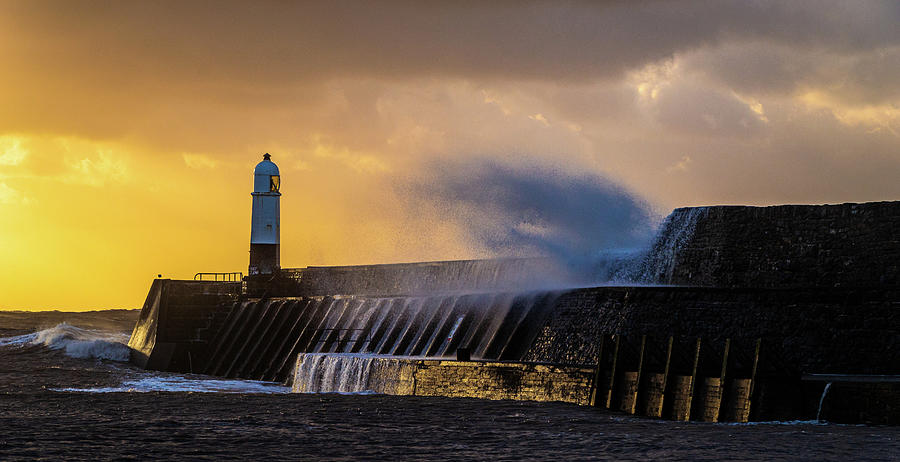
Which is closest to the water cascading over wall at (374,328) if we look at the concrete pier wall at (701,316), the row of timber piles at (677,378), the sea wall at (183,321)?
the concrete pier wall at (701,316)

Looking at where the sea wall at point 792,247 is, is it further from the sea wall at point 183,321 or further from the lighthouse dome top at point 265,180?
the sea wall at point 183,321

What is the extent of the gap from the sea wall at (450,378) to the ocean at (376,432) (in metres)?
0.46

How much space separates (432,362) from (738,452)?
382 inches

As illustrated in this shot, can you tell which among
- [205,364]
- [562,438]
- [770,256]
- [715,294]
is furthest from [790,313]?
[205,364]

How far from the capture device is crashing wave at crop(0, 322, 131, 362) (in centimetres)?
4459

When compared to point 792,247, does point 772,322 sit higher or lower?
lower

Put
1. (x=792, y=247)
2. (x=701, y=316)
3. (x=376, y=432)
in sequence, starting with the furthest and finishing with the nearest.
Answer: (x=792, y=247), (x=701, y=316), (x=376, y=432)

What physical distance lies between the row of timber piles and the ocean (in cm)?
41

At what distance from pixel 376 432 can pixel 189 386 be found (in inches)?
585

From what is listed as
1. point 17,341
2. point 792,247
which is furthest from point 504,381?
point 17,341

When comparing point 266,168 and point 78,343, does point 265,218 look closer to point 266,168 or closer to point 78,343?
point 266,168

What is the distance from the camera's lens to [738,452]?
13984 millimetres

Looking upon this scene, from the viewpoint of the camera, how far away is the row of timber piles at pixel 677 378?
17.5 m

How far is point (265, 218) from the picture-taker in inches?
1532
